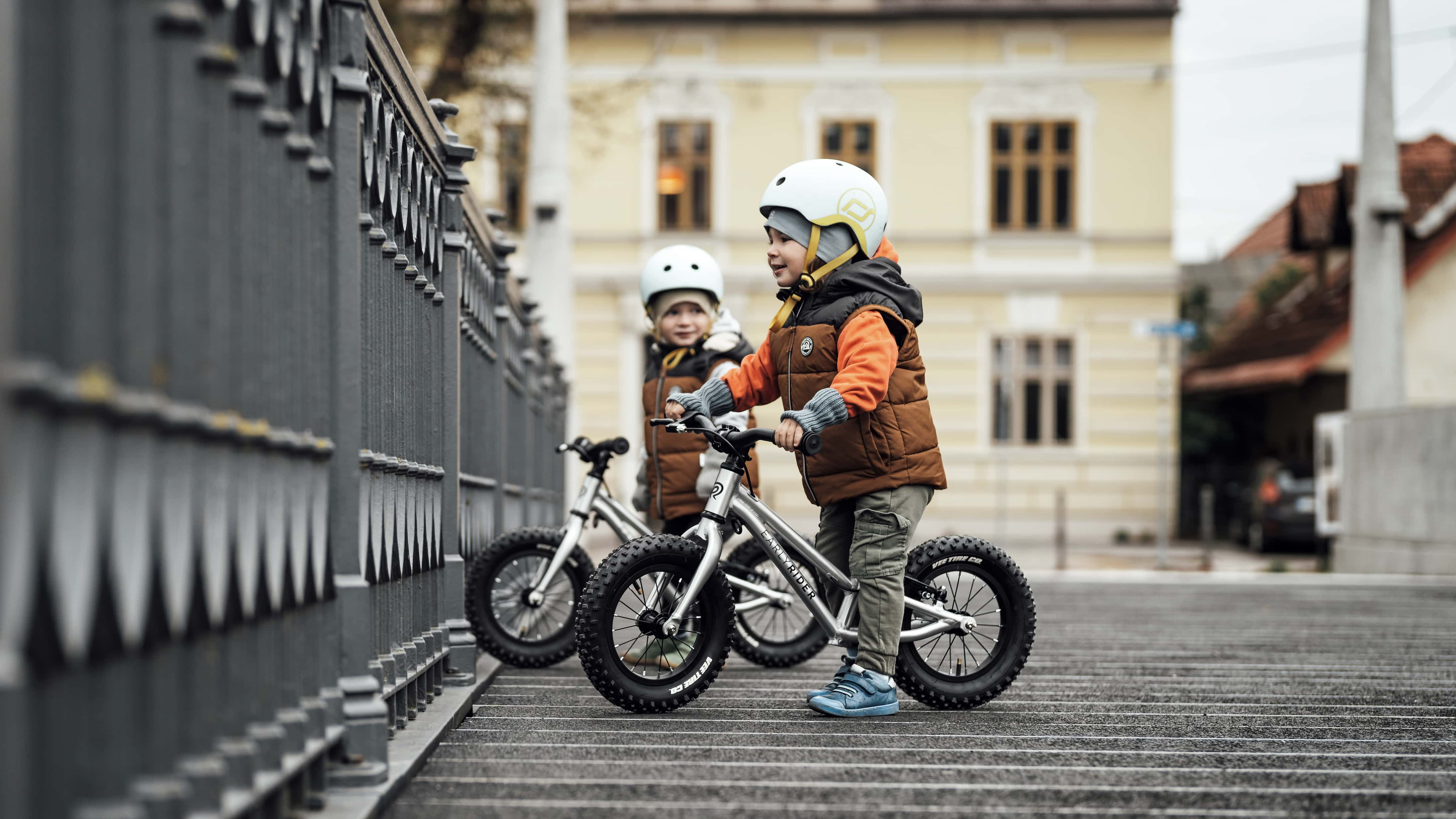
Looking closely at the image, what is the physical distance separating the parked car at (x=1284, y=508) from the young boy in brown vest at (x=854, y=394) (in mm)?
18064

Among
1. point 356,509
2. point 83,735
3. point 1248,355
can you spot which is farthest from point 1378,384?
point 83,735

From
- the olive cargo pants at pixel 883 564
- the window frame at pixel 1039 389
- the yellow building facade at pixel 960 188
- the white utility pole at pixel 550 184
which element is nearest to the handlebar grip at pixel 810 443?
the olive cargo pants at pixel 883 564

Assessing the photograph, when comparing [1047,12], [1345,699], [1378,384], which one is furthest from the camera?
[1047,12]

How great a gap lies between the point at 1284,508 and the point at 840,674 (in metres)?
18.6

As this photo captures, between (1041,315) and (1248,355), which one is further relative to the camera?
(1248,355)

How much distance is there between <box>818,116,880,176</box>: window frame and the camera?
2694cm

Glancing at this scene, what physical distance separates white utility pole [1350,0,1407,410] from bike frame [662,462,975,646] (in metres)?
12.7

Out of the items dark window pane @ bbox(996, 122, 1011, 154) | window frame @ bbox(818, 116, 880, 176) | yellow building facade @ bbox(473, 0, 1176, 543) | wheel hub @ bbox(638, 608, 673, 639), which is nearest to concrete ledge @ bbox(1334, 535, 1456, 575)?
yellow building facade @ bbox(473, 0, 1176, 543)

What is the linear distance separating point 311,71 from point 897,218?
79.3ft

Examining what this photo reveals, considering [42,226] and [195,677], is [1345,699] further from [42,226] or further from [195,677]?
[42,226]

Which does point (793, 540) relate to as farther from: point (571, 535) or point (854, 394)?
point (571, 535)

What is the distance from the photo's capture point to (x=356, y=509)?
3.48 meters

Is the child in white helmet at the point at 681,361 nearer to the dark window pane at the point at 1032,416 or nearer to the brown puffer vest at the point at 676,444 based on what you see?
the brown puffer vest at the point at 676,444

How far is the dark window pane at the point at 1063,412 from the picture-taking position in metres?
26.9
